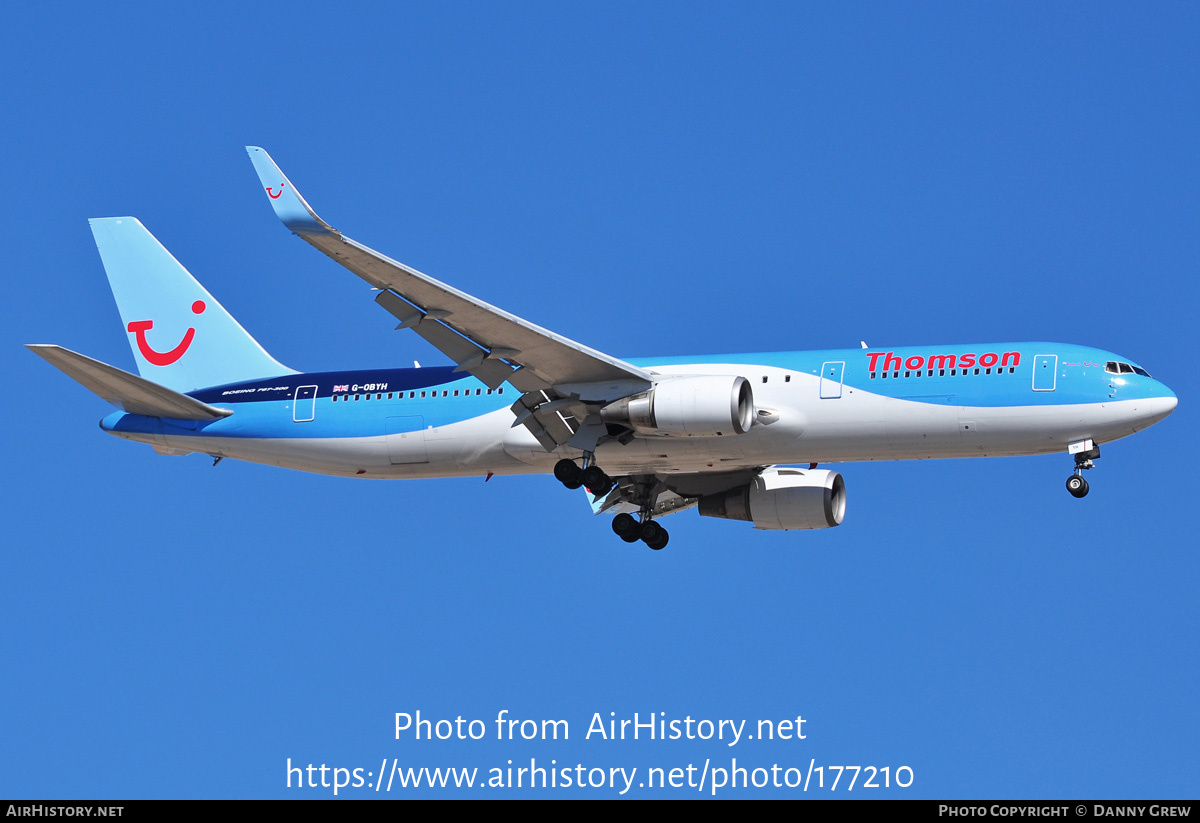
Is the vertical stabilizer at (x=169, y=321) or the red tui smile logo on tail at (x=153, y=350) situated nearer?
the vertical stabilizer at (x=169, y=321)

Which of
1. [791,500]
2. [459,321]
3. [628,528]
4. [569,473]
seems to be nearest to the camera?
[459,321]

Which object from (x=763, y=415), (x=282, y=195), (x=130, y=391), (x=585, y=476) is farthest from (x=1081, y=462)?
(x=130, y=391)

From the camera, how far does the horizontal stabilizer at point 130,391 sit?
35.3 m

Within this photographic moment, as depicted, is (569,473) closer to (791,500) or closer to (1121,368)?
(791,500)

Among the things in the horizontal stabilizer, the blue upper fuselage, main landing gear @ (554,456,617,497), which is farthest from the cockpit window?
the horizontal stabilizer

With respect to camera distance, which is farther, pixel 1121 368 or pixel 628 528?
pixel 628 528

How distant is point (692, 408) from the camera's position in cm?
3344

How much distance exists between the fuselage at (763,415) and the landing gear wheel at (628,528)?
230cm

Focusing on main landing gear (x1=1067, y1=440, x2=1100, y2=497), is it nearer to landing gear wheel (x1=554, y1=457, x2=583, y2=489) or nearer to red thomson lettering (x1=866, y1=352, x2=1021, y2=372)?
red thomson lettering (x1=866, y1=352, x2=1021, y2=372)

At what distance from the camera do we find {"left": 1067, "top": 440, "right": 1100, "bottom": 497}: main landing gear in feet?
110

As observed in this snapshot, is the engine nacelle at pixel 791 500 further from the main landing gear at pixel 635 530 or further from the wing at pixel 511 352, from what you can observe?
the wing at pixel 511 352

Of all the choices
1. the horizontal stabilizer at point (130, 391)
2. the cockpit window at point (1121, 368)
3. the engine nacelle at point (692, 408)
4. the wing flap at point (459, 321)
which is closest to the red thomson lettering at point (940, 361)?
the cockpit window at point (1121, 368)

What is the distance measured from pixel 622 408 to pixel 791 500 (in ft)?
22.5
